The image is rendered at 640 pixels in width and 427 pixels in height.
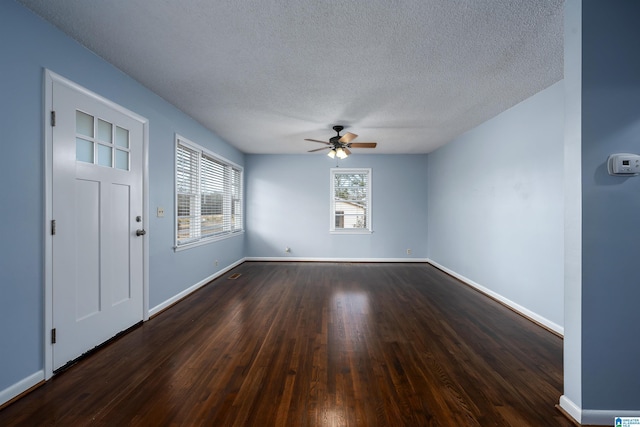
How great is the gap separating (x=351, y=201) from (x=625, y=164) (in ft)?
16.6

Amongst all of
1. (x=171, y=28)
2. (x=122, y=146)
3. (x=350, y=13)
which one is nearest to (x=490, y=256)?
(x=350, y=13)

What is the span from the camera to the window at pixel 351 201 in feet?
21.2

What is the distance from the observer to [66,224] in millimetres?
2102

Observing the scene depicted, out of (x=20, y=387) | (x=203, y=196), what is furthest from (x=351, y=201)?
(x=20, y=387)

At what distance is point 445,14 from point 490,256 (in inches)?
133

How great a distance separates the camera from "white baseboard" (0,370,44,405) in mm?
1659

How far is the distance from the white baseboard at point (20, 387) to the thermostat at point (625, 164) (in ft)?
13.1

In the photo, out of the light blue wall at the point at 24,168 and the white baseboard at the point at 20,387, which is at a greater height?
the light blue wall at the point at 24,168

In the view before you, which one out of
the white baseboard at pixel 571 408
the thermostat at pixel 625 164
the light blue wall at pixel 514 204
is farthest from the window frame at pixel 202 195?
the light blue wall at pixel 514 204

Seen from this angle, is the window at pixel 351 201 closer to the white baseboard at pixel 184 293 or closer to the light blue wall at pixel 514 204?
the light blue wall at pixel 514 204

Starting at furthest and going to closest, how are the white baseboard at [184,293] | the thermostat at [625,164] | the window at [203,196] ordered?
the window at [203,196], the white baseboard at [184,293], the thermostat at [625,164]

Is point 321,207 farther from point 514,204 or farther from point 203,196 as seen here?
point 514,204

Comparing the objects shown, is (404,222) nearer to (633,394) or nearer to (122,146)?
(633,394)

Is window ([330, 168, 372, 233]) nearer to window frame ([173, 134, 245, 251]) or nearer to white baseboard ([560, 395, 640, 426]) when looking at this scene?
window frame ([173, 134, 245, 251])
